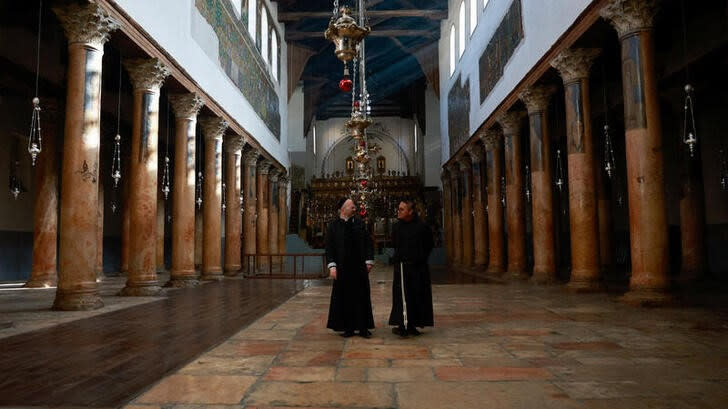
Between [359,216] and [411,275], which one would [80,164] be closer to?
[359,216]

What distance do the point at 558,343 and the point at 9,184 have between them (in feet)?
51.3

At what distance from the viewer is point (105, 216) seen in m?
21.4

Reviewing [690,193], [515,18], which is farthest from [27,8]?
[690,193]

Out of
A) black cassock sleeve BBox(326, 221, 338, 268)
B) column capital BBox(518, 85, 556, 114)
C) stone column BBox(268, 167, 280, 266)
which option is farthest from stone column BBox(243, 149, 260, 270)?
black cassock sleeve BBox(326, 221, 338, 268)

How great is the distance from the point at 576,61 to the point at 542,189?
338cm

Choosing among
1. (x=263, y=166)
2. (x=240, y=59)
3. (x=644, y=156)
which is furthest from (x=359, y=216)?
(x=263, y=166)

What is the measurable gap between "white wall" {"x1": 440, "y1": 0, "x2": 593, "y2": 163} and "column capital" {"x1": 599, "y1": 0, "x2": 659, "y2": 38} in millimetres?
1059

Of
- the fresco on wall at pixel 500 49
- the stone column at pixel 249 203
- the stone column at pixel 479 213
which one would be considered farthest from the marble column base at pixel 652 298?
the stone column at pixel 249 203

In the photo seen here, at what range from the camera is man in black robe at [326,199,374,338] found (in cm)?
602

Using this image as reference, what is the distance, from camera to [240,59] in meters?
18.5

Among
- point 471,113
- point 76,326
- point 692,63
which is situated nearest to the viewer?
point 76,326

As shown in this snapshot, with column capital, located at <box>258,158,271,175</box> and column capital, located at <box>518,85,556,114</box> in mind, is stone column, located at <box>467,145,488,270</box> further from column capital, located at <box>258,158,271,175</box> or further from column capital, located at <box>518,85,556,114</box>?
column capital, located at <box>258,158,271,175</box>

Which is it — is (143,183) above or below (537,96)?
below

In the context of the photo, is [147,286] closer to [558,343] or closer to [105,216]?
[558,343]
